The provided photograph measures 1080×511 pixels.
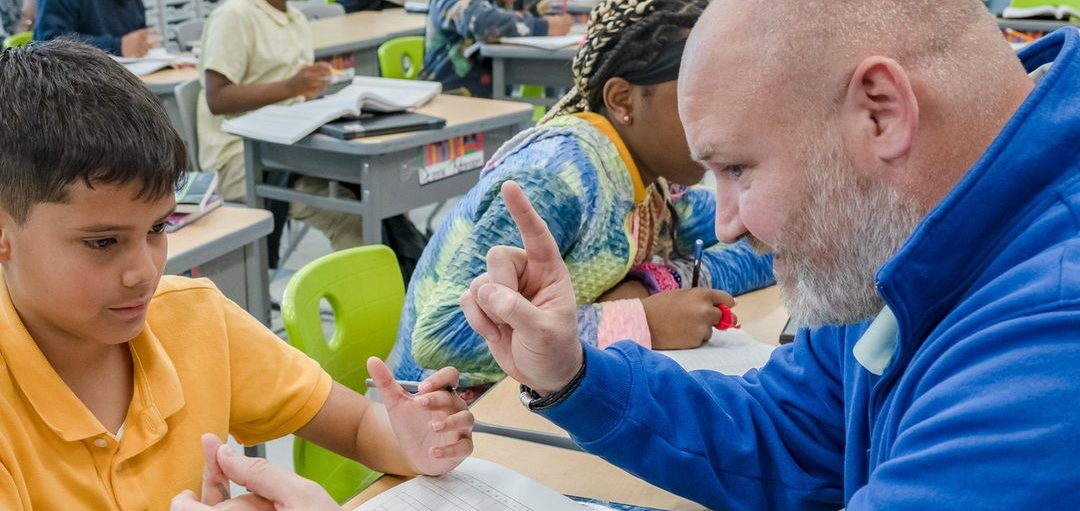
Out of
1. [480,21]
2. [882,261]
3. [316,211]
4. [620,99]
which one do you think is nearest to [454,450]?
[882,261]

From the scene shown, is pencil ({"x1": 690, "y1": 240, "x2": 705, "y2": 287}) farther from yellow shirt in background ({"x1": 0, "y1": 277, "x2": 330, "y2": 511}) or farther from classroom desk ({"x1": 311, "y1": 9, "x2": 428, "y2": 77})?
classroom desk ({"x1": 311, "y1": 9, "x2": 428, "y2": 77})

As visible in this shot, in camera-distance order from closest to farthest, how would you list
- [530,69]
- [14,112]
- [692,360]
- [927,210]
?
[927,210] → [14,112] → [692,360] → [530,69]

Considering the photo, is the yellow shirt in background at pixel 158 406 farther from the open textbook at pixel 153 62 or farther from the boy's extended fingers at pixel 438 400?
the open textbook at pixel 153 62

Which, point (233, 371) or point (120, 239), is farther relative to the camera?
Answer: point (233, 371)

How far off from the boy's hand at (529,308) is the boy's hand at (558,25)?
405 centimetres

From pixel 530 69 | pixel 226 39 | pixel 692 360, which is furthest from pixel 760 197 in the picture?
pixel 530 69

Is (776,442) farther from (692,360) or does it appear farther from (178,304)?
(178,304)

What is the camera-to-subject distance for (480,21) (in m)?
4.69

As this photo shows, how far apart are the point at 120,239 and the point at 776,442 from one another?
31.4 inches

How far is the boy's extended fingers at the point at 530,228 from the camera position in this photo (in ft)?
3.76

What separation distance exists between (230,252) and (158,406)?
1284 mm

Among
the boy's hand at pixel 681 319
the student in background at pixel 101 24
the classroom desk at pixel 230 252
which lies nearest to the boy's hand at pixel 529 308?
the boy's hand at pixel 681 319

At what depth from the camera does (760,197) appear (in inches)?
40.3

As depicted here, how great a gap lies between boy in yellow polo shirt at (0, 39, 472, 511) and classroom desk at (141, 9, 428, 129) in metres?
3.05
